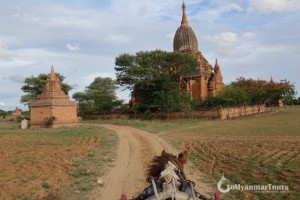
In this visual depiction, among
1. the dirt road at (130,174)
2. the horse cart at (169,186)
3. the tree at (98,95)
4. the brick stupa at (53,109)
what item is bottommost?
the dirt road at (130,174)

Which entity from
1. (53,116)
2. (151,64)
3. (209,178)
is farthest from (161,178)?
(151,64)

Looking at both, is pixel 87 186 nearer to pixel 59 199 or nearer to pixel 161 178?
pixel 59 199

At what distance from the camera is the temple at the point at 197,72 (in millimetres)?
44594

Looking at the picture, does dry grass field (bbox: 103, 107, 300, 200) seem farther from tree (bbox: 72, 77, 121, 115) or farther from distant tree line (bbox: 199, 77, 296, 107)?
tree (bbox: 72, 77, 121, 115)

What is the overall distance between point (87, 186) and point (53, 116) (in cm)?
2279

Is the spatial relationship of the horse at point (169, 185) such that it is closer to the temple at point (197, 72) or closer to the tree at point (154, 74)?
the tree at point (154, 74)

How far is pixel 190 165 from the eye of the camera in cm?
1052

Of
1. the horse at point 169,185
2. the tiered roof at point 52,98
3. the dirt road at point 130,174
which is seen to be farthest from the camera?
the tiered roof at point 52,98

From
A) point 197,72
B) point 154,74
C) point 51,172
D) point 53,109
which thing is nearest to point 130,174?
point 51,172

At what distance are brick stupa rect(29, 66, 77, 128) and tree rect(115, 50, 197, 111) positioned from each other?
29.3 feet

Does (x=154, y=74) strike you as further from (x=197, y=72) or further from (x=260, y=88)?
(x=260, y=88)

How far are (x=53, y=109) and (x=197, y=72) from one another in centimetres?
2140

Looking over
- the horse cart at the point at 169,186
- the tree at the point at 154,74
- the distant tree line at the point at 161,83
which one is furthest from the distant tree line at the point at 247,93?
the horse cart at the point at 169,186

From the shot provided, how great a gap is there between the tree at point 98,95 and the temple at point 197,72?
511 inches
